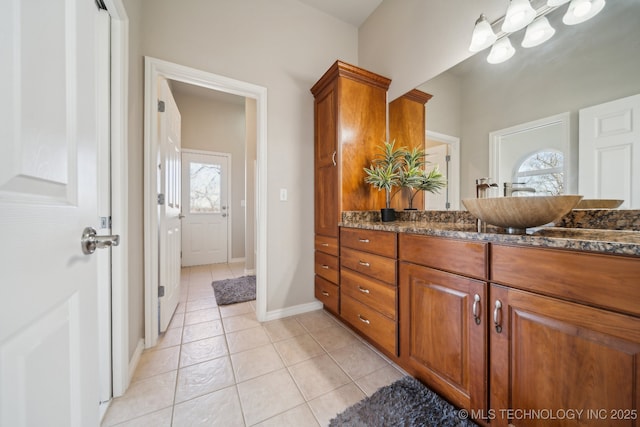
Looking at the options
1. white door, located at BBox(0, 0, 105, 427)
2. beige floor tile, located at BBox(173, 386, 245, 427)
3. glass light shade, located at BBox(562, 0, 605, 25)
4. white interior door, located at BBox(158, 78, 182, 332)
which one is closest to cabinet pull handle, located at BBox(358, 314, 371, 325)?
beige floor tile, located at BBox(173, 386, 245, 427)

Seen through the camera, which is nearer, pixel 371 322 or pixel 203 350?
pixel 371 322

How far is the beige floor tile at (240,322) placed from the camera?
5.95ft

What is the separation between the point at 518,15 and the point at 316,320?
2.40 meters

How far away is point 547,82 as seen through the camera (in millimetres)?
1134

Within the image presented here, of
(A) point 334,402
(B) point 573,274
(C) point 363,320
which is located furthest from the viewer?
(C) point 363,320

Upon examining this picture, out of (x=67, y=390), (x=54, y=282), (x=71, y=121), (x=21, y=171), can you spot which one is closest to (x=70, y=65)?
(x=71, y=121)

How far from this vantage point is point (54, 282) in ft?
1.36

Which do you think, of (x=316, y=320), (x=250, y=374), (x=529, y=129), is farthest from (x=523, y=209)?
(x=316, y=320)

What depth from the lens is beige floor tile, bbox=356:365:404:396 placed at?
1.20 m

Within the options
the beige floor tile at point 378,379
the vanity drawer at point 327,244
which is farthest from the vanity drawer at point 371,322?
the vanity drawer at point 327,244

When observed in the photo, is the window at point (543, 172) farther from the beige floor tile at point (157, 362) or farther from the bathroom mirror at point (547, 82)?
the beige floor tile at point (157, 362)

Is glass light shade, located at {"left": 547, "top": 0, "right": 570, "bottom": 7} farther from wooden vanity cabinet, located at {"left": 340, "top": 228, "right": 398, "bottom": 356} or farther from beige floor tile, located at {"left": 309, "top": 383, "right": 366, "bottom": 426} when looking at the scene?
beige floor tile, located at {"left": 309, "top": 383, "right": 366, "bottom": 426}

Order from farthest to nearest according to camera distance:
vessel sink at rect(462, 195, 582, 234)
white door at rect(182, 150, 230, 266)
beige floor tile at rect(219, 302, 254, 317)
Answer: white door at rect(182, 150, 230, 266) → beige floor tile at rect(219, 302, 254, 317) → vessel sink at rect(462, 195, 582, 234)

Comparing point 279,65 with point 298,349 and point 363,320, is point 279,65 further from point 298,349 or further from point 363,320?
point 298,349
